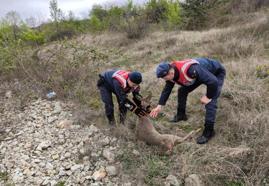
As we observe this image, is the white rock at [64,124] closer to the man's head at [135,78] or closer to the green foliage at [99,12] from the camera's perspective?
the man's head at [135,78]

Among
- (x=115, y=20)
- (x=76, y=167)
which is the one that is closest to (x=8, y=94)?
(x=76, y=167)

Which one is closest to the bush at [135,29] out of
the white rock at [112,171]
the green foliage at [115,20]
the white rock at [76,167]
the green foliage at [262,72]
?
the green foliage at [115,20]

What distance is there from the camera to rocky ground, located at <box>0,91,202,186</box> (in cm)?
287

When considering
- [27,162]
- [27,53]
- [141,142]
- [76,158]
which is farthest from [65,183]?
[27,53]

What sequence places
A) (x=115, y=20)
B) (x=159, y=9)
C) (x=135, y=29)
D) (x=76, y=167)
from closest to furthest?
(x=76, y=167)
(x=135, y=29)
(x=115, y=20)
(x=159, y=9)

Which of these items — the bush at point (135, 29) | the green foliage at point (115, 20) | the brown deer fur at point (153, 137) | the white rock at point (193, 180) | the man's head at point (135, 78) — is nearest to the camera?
the white rock at point (193, 180)

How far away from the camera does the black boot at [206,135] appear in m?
3.04

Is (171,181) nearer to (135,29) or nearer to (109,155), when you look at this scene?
(109,155)

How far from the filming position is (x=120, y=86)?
313 centimetres

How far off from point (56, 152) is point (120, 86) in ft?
4.18

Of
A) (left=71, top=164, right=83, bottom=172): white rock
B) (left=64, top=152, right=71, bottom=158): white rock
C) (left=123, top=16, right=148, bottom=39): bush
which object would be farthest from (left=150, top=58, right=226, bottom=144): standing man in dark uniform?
(left=123, top=16, right=148, bottom=39): bush

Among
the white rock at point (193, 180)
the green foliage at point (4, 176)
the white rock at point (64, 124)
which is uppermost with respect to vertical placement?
the white rock at point (64, 124)

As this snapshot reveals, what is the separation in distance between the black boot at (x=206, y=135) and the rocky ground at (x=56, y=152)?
2.26 feet

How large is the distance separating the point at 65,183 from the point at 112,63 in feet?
14.9
